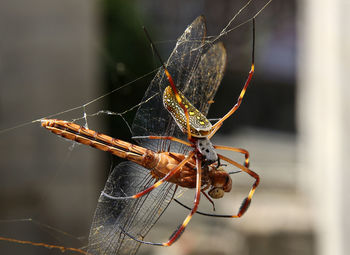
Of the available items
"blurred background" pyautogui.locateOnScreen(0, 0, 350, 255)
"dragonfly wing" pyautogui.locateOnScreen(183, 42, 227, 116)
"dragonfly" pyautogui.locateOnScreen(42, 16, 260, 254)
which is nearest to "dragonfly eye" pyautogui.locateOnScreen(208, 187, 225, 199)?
"dragonfly" pyautogui.locateOnScreen(42, 16, 260, 254)

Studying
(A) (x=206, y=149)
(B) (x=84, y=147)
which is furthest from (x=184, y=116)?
(B) (x=84, y=147)

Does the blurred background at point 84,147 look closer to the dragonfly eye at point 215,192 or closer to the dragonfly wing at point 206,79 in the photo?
the dragonfly wing at point 206,79

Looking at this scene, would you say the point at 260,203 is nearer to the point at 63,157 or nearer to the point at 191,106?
the point at 63,157

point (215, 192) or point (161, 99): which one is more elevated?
point (161, 99)

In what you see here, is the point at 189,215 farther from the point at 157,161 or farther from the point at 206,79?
the point at 206,79

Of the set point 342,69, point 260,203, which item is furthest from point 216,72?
point 260,203

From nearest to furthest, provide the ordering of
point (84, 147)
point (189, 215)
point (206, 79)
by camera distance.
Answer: point (189, 215)
point (206, 79)
point (84, 147)

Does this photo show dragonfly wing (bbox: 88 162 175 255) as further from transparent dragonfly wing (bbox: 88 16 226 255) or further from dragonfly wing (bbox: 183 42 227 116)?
dragonfly wing (bbox: 183 42 227 116)
